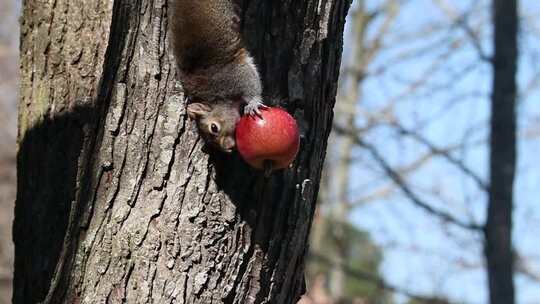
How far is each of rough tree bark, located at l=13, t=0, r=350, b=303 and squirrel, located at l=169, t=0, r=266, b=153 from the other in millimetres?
29

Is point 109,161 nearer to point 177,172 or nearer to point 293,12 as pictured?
point 177,172

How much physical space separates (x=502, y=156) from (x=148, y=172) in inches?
114

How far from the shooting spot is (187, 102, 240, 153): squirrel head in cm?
199

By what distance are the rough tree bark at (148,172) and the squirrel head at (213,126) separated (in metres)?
0.02

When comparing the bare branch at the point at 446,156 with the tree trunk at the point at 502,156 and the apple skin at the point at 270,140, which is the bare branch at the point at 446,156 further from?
the apple skin at the point at 270,140

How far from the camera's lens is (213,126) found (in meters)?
1.95

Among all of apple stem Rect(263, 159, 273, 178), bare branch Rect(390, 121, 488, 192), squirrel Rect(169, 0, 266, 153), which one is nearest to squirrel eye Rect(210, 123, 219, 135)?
squirrel Rect(169, 0, 266, 153)

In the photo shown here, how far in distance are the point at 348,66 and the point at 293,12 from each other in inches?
367

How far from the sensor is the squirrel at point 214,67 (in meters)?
2.05

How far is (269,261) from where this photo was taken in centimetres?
210

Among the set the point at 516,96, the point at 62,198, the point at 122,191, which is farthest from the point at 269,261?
the point at 516,96

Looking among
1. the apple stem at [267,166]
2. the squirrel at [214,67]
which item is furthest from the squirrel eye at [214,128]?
the apple stem at [267,166]

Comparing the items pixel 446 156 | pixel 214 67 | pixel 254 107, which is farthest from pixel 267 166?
pixel 446 156

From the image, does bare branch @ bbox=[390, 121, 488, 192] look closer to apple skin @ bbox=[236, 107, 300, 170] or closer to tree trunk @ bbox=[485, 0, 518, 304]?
tree trunk @ bbox=[485, 0, 518, 304]
